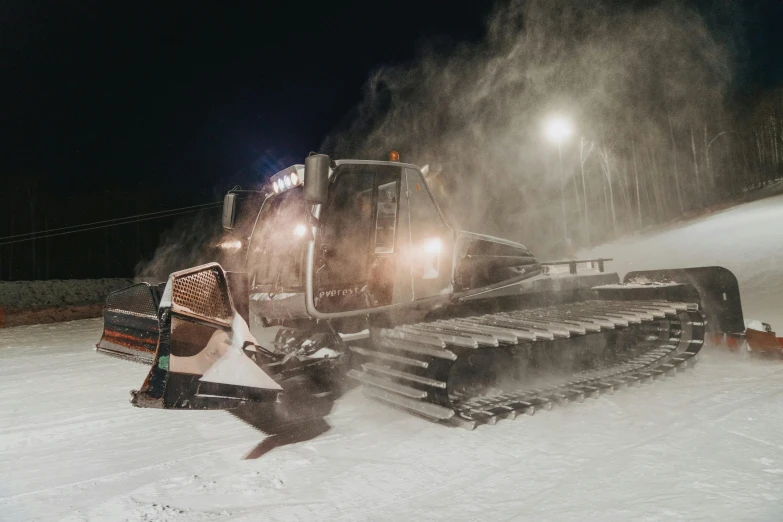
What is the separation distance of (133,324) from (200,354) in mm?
1461

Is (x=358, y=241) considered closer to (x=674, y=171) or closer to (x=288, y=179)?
(x=288, y=179)

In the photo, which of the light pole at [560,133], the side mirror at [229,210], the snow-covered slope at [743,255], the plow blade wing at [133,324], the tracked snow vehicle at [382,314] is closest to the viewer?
the tracked snow vehicle at [382,314]

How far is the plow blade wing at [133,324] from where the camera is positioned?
3.99m

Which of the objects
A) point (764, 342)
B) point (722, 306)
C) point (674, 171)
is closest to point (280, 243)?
point (722, 306)

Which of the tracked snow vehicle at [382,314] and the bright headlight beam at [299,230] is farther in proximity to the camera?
the bright headlight beam at [299,230]

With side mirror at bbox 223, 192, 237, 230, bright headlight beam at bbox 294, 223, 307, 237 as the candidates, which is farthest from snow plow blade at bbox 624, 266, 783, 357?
side mirror at bbox 223, 192, 237, 230

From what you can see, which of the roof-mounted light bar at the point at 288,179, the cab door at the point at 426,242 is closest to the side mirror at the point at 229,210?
the roof-mounted light bar at the point at 288,179

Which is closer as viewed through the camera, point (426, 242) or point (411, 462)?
point (411, 462)

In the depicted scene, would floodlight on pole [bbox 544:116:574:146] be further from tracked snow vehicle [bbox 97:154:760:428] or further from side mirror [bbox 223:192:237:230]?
side mirror [bbox 223:192:237:230]

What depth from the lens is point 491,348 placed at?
4016 mm

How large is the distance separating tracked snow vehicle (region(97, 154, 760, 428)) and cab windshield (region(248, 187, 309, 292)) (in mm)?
19

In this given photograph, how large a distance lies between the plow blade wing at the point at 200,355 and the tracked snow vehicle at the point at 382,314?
0.01 metres

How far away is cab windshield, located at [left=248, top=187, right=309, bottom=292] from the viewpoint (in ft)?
14.2

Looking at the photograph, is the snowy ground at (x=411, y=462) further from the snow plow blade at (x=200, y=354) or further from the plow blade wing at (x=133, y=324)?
the plow blade wing at (x=133, y=324)
